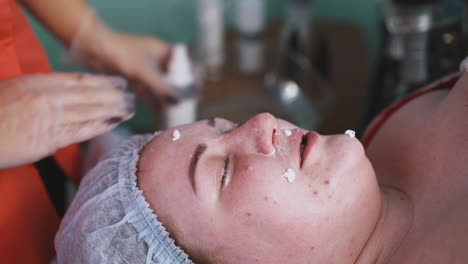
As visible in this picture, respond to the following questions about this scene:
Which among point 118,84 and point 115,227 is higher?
point 118,84

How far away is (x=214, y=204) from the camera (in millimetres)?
875

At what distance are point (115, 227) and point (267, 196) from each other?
0.27 meters

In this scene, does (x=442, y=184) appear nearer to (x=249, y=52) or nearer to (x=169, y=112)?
(x=169, y=112)

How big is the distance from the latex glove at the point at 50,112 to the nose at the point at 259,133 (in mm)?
255

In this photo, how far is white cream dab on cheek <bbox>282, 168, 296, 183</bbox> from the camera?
2.80ft

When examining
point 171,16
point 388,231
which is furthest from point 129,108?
point 171,16

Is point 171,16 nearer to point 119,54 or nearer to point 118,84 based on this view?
point 119,54

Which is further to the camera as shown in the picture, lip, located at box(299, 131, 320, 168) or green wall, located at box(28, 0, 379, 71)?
green wall, located at box(28, 0, 379, 71)

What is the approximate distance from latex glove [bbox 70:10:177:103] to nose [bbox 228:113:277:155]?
1.42 ft

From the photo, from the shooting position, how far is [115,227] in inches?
34.5

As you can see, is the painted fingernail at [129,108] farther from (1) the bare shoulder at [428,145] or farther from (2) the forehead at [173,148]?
(1) the bare shoulder at [428,145]

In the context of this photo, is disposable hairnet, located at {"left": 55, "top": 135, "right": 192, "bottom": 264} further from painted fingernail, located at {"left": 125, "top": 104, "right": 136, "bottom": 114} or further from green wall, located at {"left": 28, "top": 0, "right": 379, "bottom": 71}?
green wall, located at {"left": 28, "top": 0, "right": 379, "bottom": 71}

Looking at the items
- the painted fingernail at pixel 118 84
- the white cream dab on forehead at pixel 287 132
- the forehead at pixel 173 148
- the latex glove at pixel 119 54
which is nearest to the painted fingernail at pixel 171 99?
the latex glove at pixel 119 54

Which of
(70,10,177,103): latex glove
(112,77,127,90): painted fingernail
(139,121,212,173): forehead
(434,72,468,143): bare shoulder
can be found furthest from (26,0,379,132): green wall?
(434,72,468,143): bare shoulder
